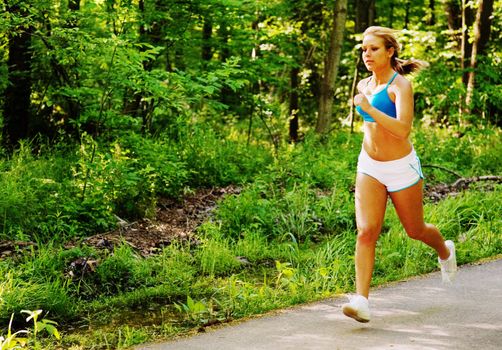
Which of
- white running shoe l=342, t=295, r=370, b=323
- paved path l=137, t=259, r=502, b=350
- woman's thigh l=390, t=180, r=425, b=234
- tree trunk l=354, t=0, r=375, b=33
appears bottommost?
paved path l=137, t=259, r=502, b=350

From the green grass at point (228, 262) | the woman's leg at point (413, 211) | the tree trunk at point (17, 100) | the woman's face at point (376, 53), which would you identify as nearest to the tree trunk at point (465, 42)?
the green grass at point (228, 262)

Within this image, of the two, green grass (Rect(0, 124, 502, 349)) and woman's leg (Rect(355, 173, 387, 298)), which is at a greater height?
woman's leg (Rect(355, 173, 387, 298))

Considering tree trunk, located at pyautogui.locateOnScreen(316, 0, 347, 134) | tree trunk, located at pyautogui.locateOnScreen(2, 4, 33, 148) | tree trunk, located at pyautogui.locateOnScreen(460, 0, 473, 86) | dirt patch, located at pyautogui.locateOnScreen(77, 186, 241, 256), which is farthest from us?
tree trunk, located at pyautogui.locateOnScreen(460, 0, 473, 86)

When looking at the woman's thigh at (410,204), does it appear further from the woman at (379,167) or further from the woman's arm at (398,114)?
the woman's arm at (398,114)

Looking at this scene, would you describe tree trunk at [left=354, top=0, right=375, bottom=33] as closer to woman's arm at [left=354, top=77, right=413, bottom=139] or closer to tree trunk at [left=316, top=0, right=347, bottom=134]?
tree trunk at [left=316, top=0, right=347, bottom=134]

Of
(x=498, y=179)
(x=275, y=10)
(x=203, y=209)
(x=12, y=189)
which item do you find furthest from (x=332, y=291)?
(x=275, y=10)

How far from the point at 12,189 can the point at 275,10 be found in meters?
8.19

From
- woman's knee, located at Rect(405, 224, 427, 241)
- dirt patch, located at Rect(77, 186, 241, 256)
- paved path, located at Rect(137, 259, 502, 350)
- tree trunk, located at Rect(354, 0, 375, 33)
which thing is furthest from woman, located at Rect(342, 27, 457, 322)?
tree trunk, located at Rect(354, 0, 375, 33)

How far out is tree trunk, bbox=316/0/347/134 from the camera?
12602 millimetres

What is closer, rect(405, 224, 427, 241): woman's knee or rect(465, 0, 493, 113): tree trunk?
rect(405, 224, 427, 241): woman's knee

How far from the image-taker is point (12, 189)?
7328 mm

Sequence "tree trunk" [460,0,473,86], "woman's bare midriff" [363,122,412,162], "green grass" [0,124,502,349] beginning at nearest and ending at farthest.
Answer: "woman's bare midriff" [363,122,412,162] → "green grass" [0,124,502,349] → "tree trunk" [460,0,473,86]

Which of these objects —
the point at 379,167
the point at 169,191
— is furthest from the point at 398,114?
the point at 169,191

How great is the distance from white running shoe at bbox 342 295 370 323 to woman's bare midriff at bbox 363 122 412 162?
1.00m
